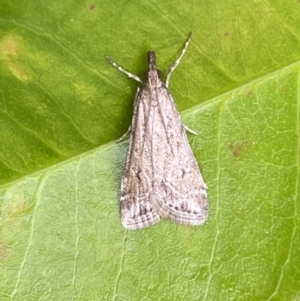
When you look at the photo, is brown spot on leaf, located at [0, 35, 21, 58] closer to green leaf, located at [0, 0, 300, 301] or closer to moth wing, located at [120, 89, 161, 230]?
green leaf, located at [0, 0, 300, 301]

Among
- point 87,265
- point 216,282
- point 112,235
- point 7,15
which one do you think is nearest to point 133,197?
point 112,235

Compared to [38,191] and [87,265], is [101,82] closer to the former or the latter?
[38,191]

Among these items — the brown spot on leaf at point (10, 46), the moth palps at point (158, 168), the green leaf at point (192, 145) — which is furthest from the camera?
the moth palps at point (158, 168)

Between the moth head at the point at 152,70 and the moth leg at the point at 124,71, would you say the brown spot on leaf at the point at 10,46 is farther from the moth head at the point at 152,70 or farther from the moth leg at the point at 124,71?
the moth head at the point at 152,70

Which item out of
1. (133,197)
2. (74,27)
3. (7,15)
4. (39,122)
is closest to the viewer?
(7,15)

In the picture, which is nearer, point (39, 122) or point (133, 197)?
point (39, 122)

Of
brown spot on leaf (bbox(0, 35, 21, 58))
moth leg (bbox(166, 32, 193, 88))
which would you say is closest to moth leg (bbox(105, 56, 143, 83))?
moth leg (bbox(166, 32, 193, 88))

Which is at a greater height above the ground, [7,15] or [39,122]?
[7,15]

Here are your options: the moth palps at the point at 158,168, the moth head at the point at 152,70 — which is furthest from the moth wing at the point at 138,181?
the moth head at the point at 152,70
